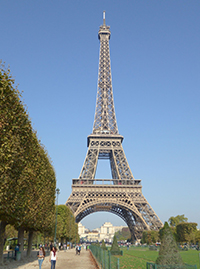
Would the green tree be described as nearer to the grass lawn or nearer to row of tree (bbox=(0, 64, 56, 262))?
the grass lawn

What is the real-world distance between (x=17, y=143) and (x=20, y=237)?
566 inches

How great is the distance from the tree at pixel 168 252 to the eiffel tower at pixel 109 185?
1828 inches

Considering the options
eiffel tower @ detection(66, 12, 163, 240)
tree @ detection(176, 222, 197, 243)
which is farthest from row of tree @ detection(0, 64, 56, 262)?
tree @ detection(176, 222, 197, 243)

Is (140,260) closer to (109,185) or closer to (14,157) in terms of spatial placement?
(14,157)

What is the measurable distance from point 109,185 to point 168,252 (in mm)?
51397

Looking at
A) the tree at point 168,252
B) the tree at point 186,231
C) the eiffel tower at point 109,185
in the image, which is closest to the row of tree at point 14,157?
the tree at point 168,252

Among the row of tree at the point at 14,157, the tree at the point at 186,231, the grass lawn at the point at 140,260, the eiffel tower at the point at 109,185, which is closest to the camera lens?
the row of tree at the point at 14,157

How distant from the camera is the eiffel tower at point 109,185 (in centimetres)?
6206

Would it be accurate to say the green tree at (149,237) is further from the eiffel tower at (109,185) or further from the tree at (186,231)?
the tree at (186,231)

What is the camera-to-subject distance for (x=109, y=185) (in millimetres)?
65000

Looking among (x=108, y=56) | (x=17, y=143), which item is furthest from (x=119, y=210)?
(x=17, y=143)

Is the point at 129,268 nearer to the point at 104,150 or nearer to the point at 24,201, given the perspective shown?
the point at 24,201

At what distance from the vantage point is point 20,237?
2686 cm

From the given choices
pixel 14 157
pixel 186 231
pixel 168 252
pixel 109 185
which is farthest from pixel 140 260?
pixel 186 231
